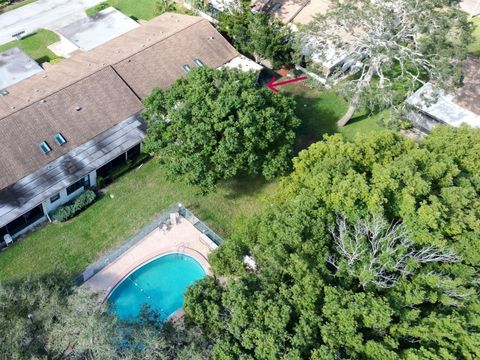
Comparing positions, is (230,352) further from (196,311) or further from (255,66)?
(255,66)

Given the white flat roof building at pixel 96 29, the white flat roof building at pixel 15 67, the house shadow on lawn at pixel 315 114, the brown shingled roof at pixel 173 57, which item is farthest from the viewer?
the white flat roof building at pixel 96 29

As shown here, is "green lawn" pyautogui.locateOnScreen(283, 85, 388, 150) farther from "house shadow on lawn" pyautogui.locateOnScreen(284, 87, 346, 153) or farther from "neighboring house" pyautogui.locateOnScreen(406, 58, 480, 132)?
"neighboring house" pyautogui.locateOnScreen(406, 58, 480, 132)

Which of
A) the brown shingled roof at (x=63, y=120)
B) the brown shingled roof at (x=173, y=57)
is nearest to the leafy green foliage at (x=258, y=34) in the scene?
the brown shingled roof at (x=173, y=57)

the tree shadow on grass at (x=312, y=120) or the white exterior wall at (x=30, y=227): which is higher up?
the tree shadow on grass at (x=312, y=120)

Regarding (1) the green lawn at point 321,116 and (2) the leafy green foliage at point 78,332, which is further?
(1) the green lawn at point 321,116

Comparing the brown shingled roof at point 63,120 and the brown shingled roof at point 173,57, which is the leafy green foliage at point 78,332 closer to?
the brown shingled roof at point 63,120
